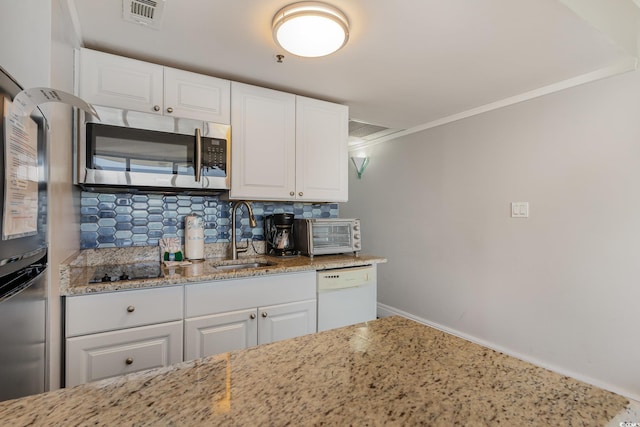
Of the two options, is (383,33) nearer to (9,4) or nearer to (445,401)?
(9,4)

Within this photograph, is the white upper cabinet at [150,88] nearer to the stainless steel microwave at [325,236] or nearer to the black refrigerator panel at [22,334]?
the stainless steel microwave at [325,236]

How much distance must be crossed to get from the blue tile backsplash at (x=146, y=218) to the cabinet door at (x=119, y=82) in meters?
0.59

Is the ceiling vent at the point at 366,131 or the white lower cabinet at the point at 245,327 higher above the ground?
the ceiling vent at the point at 366,131

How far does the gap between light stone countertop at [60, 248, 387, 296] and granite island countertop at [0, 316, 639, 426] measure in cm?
109

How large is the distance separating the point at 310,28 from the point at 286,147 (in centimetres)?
97

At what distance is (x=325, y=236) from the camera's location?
8.02ft

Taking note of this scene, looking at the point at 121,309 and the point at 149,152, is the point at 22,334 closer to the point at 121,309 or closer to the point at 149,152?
the point at 121,309

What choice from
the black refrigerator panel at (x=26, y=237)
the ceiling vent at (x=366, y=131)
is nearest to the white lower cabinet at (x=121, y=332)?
the black refrigerator panel at (x=26, y=237)

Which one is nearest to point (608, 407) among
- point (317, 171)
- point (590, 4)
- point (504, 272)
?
point (590, 4)

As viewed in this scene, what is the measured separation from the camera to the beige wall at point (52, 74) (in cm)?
→ 104

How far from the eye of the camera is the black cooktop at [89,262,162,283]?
5.20 feet

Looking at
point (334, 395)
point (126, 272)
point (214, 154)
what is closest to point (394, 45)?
point (214, 154)

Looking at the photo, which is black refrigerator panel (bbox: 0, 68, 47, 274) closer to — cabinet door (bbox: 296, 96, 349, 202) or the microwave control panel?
the microwave control panel

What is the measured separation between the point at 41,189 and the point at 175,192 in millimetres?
1277
